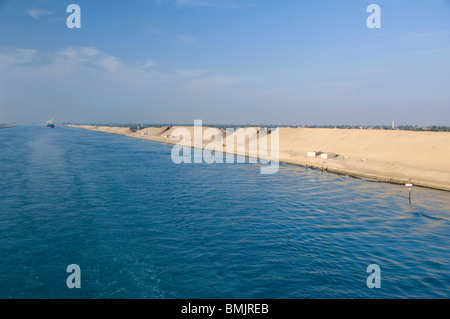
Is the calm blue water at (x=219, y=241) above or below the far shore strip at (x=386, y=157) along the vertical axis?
below

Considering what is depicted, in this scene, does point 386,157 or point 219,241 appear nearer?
point 219,241

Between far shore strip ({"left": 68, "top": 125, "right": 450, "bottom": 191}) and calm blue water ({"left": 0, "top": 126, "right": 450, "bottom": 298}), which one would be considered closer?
calm blue water ({"left": 0, "top": 126, "right": 450, "bottom": 298})

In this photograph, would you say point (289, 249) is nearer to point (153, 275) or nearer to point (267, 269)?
point (267, 269)

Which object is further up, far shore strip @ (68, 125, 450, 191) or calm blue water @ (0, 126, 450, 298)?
far shore strip @ (68, 125, 450, 191)

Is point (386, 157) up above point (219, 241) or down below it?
above

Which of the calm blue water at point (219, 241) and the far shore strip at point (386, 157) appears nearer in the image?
the calm blue water at point (219, 241)
